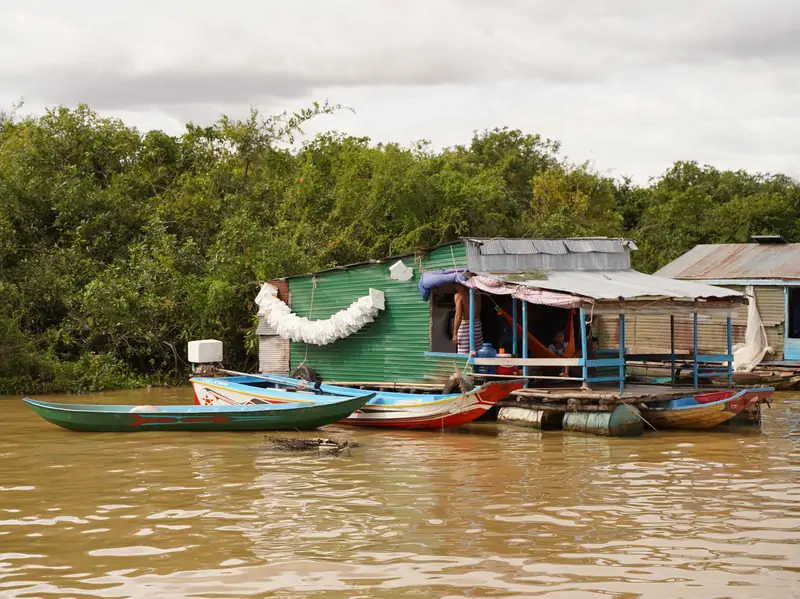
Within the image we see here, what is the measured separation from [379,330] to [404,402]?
3.25 m

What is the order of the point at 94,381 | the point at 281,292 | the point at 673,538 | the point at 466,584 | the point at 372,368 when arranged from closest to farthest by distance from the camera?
the point at 466,584, the point at 673,538, the point at 372,368, the point at 281,292, the point at 94,381

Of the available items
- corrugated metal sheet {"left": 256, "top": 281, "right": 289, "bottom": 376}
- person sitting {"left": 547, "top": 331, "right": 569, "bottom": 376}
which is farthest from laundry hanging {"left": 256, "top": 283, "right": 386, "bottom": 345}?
person sitting {"left": 547, "top": 331, "right": 569, "bottom": 376}

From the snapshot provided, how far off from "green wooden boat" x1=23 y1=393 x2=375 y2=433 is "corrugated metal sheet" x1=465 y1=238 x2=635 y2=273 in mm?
3419

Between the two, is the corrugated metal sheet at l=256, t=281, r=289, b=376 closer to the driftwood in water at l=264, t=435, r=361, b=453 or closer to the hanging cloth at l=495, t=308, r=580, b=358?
the hanging cloth at l=495, t=308, r=580, b=358

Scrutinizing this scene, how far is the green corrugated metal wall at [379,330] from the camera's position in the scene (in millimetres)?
18562

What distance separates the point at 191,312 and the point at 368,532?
1704 cm

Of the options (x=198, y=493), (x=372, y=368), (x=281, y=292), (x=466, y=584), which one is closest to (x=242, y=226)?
(x=281, y=292)

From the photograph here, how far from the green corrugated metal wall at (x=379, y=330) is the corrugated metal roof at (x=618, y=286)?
6.03ft

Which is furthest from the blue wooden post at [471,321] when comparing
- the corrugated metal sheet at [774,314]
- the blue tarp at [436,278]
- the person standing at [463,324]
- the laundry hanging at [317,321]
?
the corrugated metal sheet at [774,314]

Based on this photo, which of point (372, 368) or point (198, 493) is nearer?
point (198, 493)

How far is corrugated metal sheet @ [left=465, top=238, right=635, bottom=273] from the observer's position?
1780 centimetres

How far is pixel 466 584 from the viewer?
763 cm

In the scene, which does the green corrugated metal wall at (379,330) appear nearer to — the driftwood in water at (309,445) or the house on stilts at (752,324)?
the driftwood in water at (309,445)

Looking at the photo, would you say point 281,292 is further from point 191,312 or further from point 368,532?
point 368,532
